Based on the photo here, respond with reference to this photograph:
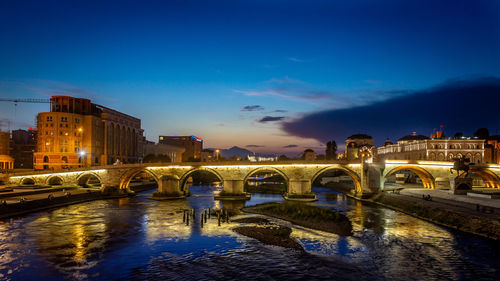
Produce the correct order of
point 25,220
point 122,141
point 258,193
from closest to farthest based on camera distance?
1. point 25,220
2. point 258,193
3. point 122,141

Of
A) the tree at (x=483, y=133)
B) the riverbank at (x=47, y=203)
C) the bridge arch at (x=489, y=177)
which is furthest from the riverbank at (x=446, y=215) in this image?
the tree at (x=483, y=133)

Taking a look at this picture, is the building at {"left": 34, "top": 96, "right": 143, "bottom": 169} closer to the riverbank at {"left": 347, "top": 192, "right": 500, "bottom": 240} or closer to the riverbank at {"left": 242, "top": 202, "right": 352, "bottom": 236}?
the riverbank at {"left": 242, "top": 202, "right": 352, "bottom": 236}

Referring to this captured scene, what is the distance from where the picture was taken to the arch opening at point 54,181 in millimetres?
64062

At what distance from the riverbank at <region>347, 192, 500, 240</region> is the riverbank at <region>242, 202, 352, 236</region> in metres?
9.05

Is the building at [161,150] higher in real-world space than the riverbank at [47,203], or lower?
higher

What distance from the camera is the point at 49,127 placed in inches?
3415

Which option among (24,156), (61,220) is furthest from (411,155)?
(24,156)

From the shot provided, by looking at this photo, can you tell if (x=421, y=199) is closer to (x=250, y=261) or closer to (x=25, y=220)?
(x=250, y=261)

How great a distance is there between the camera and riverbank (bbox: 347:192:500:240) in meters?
28.5

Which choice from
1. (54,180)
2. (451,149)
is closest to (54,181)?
(54,180)

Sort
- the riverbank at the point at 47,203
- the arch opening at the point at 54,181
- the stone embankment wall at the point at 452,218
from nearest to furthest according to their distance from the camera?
1. the stone embankment wall at the point at 452,218
2. the riverbank at the point at 47,203
3. the arch opening at the point at 54,181

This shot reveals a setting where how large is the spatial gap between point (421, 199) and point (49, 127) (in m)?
86.3

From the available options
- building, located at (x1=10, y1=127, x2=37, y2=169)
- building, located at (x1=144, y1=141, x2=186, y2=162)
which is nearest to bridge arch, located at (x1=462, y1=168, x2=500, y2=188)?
building, located at (x1=144, y1=141, x2=186, y2=162)

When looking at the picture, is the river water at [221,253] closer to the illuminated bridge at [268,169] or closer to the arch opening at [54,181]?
the illuminated bridge at [268,169]
